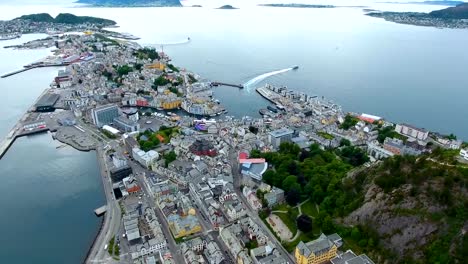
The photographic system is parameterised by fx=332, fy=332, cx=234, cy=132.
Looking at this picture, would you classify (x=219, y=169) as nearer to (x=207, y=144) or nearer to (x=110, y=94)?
(x=207, y=144)

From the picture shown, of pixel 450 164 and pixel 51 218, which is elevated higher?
pixel 450 164

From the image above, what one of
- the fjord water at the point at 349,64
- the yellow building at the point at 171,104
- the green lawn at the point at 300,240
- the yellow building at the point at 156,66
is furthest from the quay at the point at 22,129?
the green lawn at the point at 300,240

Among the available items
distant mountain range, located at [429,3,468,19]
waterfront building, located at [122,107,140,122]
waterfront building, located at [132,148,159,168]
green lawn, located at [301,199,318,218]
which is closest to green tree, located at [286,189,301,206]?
green lawn, located at [301,199,318,218]

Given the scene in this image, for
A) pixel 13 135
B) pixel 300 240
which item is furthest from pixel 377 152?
pixel 13 135

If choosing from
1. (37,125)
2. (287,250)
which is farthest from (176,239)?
(37,125)

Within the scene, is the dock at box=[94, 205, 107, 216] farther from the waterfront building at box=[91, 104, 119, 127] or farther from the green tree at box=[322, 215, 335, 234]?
the waterfront building at box=[91, 104, 119, 127]

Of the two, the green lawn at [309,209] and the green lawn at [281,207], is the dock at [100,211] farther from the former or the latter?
the green lawn at [309,209]

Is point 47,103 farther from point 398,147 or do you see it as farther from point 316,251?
point 398,147
